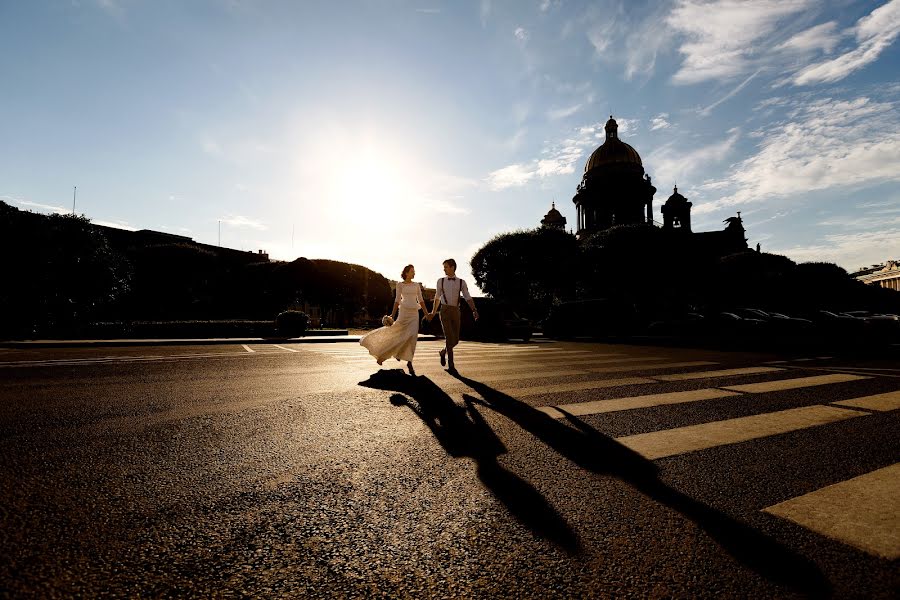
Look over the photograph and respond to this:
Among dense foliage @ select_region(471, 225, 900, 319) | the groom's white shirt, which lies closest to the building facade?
dense foliage @ select_region(471, 225, 900, 319)

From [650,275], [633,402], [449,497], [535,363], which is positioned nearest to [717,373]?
[535,363]

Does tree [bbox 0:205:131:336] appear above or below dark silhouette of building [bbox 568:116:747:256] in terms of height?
below

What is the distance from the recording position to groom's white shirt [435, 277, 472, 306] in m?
8.29

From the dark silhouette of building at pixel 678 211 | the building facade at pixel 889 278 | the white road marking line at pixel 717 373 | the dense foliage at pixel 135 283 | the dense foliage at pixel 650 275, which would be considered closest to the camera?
the white road marking line at pixel 717 373

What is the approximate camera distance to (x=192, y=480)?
2801mm

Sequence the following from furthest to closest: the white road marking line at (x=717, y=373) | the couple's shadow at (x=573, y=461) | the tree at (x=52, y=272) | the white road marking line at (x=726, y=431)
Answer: the tree at (x=52, y=272) → the white road marking line at (x=717, y=373) → the white road marking line at (x=726, y=431) → the couple's shadow at (x=573, y=461)

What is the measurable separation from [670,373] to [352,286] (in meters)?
61.6

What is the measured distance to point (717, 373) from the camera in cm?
781

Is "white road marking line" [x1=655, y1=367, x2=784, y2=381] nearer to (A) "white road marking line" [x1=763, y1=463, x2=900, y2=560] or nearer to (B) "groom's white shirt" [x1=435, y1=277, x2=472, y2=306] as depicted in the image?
(B) "groom's white shirt" [x1=435, y1=277, x2=472, y2=306]

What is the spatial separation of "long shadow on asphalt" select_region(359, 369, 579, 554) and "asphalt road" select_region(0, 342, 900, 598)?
2cm

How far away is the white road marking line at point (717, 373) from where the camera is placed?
723 centimetres

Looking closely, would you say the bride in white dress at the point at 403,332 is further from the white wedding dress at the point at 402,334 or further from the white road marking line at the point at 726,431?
the white road marking line at the point at 726,431

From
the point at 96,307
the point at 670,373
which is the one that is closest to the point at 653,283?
the point at 670,373

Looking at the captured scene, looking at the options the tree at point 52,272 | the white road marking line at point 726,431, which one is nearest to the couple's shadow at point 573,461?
the white road marking line at point 726,431
